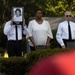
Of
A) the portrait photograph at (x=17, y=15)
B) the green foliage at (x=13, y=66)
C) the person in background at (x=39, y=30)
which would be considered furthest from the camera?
the portrait photograph at (x=17, y=15)

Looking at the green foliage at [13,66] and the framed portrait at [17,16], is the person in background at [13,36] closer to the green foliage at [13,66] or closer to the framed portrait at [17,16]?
the framed portrait at [17,16]

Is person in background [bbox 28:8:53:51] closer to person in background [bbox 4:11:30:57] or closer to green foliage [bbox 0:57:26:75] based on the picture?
person in background [bbox 4:11:30:57]

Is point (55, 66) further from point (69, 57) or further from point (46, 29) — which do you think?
point (46, 29)

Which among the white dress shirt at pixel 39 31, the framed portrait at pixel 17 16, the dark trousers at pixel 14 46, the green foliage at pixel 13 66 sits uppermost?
the framed portrait at pixel 17 16

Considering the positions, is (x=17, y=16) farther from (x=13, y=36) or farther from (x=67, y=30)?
(x=67, y=30)

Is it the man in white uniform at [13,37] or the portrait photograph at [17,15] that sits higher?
the portrait photograph at [17,15]

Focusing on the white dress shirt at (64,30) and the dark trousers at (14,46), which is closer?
the dark trousers at (14,46)

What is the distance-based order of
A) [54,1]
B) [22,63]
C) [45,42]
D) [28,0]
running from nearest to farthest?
[22,63]
[45,42]
[28,0]
[54,1]

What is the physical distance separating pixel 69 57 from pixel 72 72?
67mm

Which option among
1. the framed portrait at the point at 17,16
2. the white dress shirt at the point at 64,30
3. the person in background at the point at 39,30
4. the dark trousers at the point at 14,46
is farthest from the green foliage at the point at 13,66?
the white dress shirt at the point at 64,30

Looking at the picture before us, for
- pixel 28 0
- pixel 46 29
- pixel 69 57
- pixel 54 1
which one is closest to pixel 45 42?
pixel 46 29

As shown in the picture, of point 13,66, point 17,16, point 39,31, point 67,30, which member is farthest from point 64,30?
point 13,66

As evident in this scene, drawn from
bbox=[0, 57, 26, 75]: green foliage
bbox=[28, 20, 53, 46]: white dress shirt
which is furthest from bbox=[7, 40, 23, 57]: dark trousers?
bbox=[28, 20, 53, 46]: white dress shirt

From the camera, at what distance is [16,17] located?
8.45m
